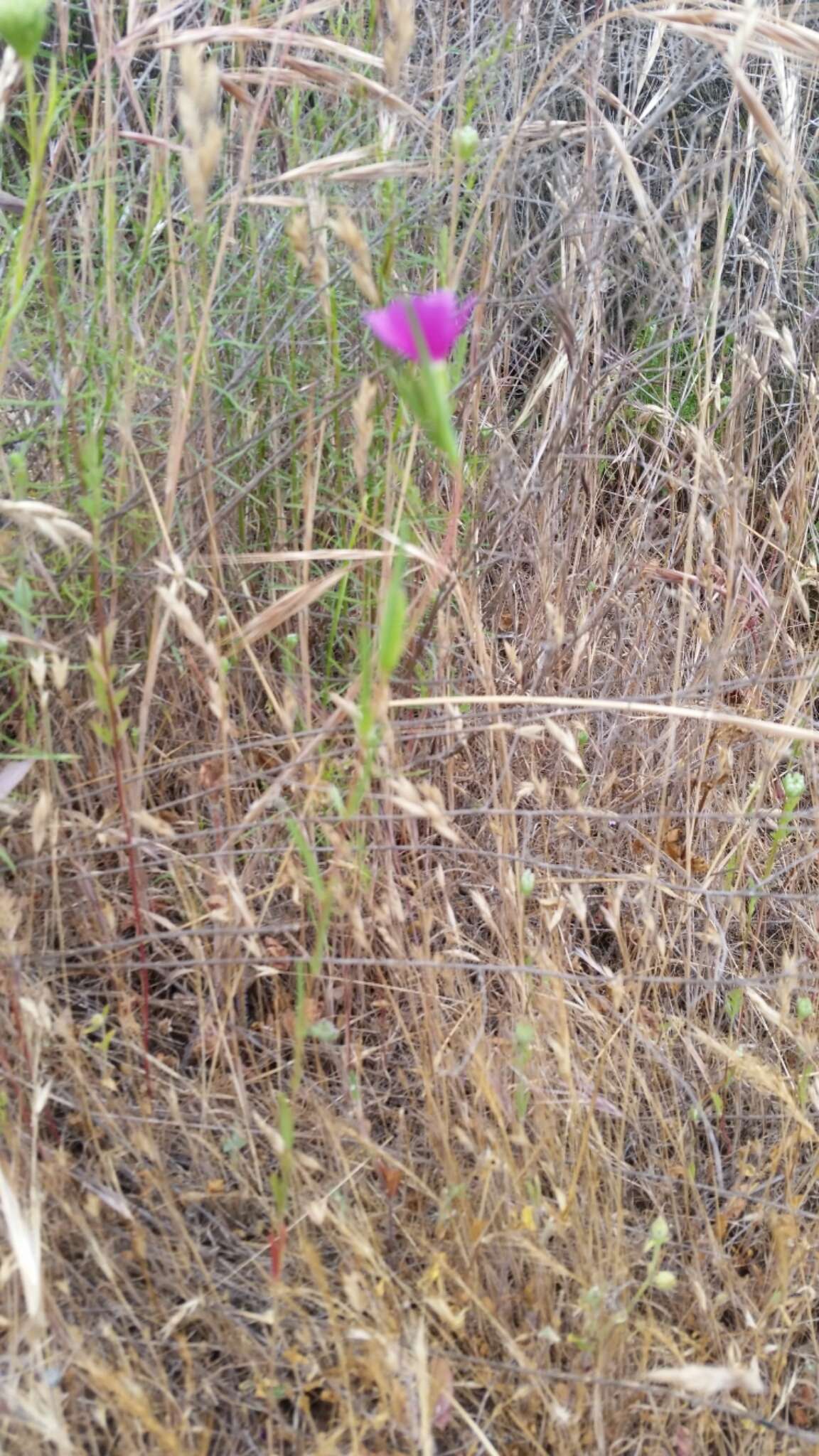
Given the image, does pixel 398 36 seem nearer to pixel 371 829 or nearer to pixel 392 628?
pixel 392 628

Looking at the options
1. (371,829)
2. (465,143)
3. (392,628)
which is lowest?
(371,829)

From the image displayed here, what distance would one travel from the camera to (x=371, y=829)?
1190mm

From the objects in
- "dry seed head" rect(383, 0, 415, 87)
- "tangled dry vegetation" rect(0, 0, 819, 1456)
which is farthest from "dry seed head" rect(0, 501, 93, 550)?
"dry seed head" rect(383, 0, 415, 87)

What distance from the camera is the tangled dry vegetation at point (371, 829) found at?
2.84ft

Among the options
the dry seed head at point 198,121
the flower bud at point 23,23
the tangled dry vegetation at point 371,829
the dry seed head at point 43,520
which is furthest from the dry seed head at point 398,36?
the dry seed head at point 43,520

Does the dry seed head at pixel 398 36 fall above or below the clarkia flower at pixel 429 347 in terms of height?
above

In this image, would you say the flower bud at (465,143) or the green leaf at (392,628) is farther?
the flower bud at (465,143)

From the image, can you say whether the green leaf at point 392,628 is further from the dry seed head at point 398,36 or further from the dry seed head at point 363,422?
the dry seed head at point 398,36

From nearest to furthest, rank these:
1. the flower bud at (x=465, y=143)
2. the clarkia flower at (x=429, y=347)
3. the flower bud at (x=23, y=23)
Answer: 1. the clarkia flower at (x=429, y=347)
2. the flower bud at (x=23, y=23)
3. the flower bud at (x=465, y=143)

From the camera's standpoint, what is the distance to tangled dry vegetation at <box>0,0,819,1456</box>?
34.1 inches

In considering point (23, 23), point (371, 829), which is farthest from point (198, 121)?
point (371, 829)

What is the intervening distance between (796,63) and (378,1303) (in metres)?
1.59

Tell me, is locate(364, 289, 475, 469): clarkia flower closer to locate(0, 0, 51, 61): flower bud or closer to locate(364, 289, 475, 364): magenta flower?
locate(364, 289, 475, 364): magenta flower

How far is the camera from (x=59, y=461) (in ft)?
3.97
